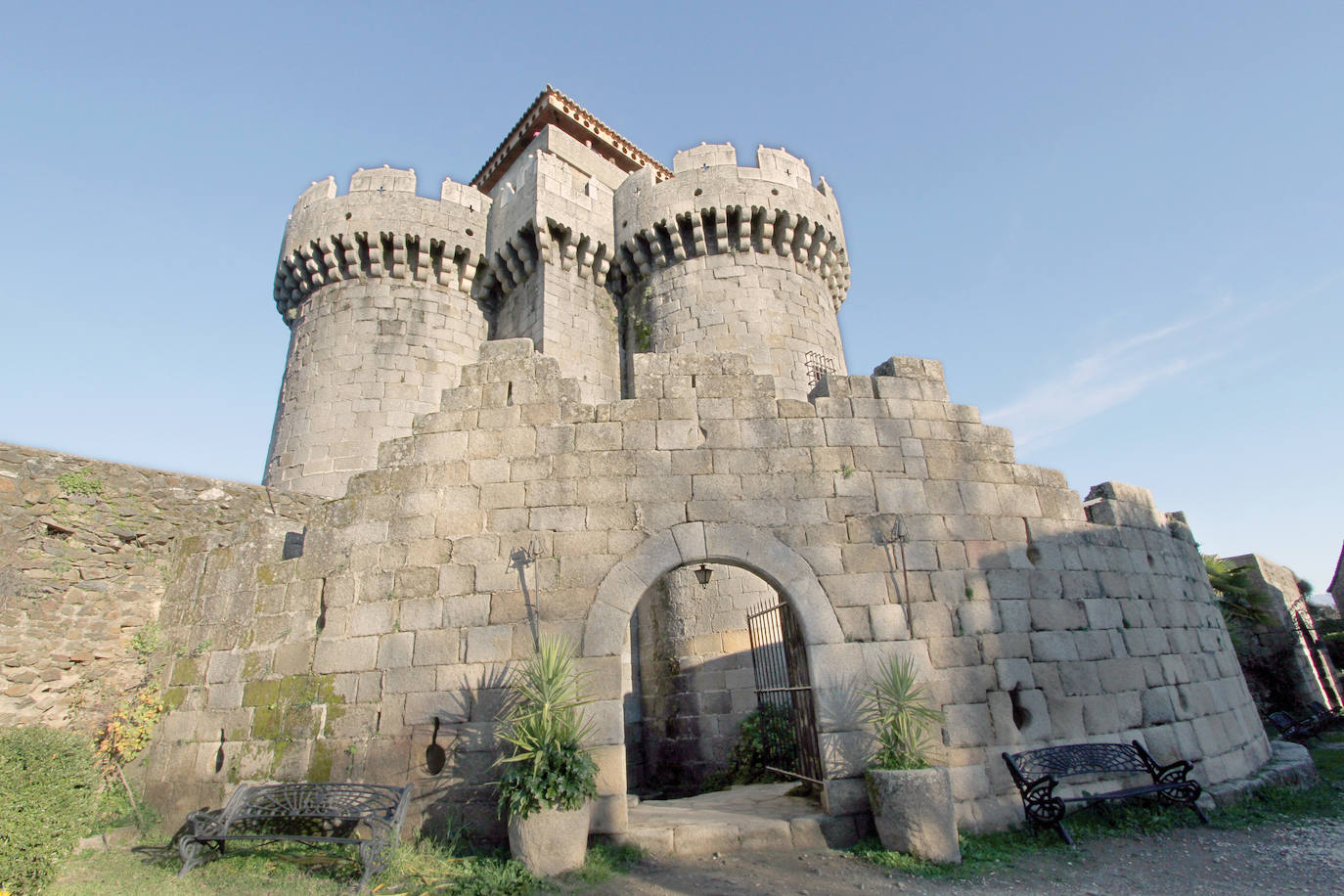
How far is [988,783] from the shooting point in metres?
5.90

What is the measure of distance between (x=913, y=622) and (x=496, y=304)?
1216 centimetres

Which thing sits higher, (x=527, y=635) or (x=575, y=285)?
(x=575, y=285)

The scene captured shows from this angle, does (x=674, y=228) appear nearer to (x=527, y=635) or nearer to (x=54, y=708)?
(x=527, y=635)

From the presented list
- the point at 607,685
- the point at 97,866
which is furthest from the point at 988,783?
the point at 97,866

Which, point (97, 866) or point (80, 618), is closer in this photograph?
point (97, 866)

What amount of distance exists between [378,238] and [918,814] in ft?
46.4

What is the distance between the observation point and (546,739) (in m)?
5.21

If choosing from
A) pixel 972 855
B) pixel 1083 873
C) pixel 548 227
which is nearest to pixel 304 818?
pixel 972 855

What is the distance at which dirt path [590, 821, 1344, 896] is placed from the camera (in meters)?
4.70

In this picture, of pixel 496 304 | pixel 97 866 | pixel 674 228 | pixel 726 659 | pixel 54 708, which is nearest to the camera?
pixel 97 866

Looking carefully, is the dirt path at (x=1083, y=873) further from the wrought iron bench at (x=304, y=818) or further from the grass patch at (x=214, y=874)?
the grass patch at (x=214, y=874)

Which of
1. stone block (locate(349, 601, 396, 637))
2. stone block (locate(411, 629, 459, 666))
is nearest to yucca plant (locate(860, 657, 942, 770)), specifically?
stone block (locate(411, 629, 459, 666))

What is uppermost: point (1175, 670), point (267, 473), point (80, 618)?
point (267, 473)

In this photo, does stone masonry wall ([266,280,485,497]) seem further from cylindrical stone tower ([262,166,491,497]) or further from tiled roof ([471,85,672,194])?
tiled roof ([471,85,672,194])
